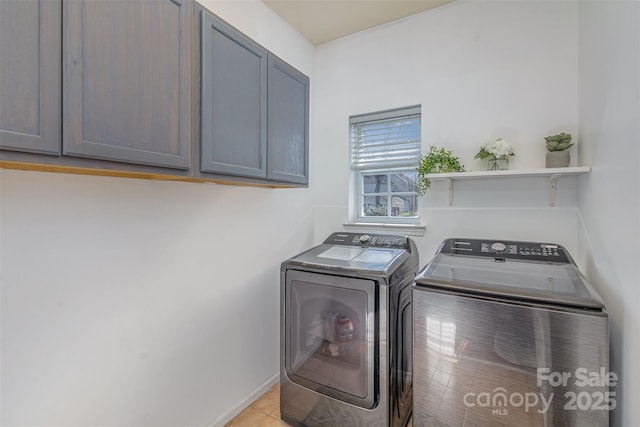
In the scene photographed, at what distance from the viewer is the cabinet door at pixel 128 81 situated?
0.91 m

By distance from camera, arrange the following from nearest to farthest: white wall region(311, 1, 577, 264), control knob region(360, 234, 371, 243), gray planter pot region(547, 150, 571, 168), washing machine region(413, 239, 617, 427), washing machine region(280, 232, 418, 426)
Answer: washing machine region(413, 239, 617, 427), washing machine region(280, 232, 418, 426), gray planter pot region(547, 150, 571, 168), white wall region(311, 1, 577, 264), control knob region(360, 234, 371, 243)

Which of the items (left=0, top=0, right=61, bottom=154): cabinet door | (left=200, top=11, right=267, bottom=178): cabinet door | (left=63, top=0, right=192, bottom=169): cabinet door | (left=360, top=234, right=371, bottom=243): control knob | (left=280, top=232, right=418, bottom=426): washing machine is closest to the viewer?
(left=0, top=0, right=61, bottom=154): cabinet door

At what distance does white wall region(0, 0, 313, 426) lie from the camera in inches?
43.2

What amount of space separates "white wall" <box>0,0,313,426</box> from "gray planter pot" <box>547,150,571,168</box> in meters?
1.82

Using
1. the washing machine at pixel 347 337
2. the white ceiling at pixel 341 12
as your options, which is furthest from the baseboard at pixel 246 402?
the white ceiling at pixel 341 12

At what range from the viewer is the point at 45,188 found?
3.71ft

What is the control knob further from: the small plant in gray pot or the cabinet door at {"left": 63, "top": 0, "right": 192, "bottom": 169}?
the cabinet door at {"left": 63, "top": 0, "right": 192, "bottom": 169}

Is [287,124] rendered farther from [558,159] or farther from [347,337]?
[558,159]

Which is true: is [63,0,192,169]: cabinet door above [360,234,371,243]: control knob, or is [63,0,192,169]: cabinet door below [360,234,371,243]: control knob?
above

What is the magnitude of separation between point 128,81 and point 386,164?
1.93 metres

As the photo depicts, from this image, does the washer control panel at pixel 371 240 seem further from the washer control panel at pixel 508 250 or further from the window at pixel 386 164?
the window at pixel 386 164

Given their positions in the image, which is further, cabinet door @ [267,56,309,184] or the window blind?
the window blind

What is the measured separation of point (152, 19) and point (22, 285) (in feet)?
3.56

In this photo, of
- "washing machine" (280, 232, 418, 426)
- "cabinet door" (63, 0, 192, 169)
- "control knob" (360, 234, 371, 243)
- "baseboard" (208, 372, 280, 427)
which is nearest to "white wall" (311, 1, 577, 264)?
"control knob" (360, 234, 371, 243)
